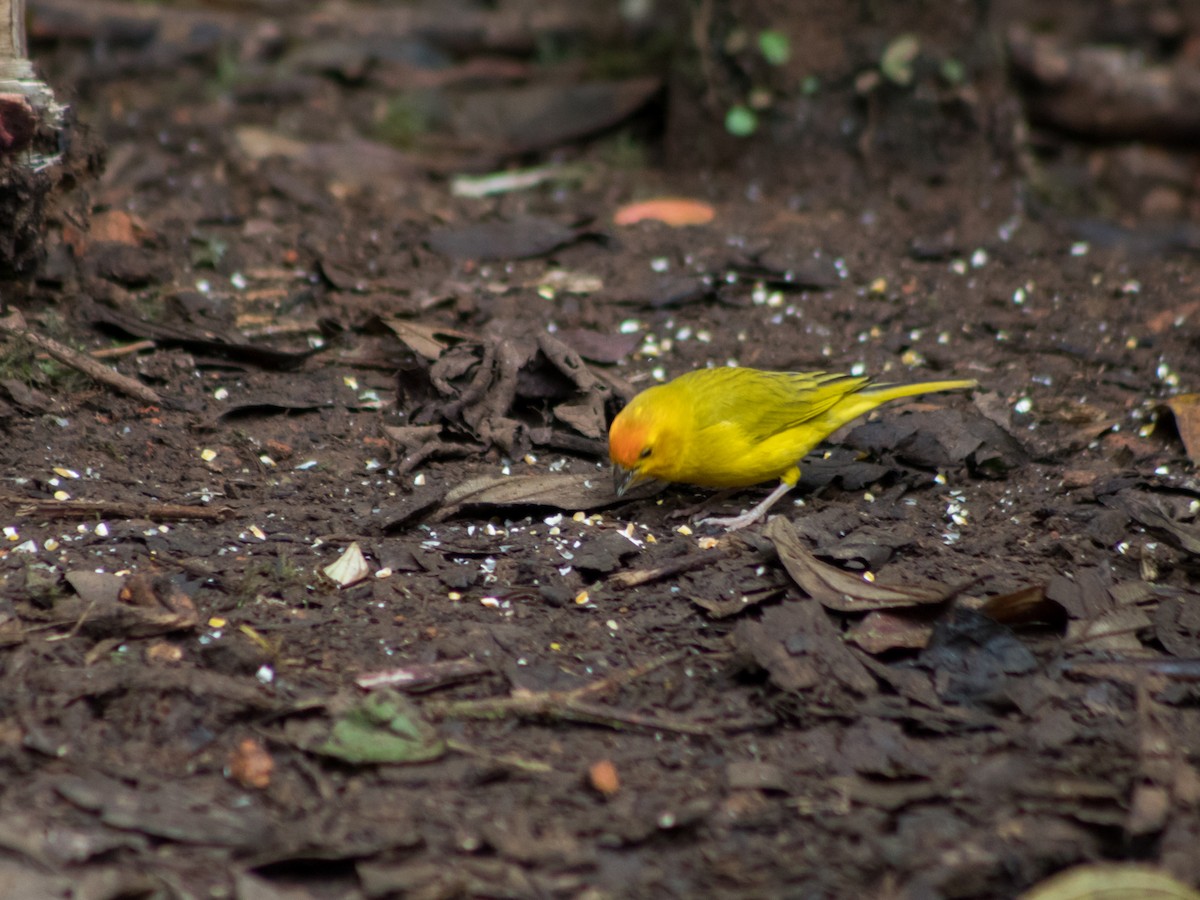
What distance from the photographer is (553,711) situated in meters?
3.07

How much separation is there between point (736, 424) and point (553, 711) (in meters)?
1.61

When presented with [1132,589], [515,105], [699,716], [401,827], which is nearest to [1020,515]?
[1132,589]

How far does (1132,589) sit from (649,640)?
5.03ft

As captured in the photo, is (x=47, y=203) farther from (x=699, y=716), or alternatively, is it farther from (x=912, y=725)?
(x=912, y=725)

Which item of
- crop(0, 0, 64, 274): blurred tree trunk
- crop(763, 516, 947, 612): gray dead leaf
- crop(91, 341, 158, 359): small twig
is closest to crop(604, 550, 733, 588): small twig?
crop(763, 516, 947, 612): gray dead leaf

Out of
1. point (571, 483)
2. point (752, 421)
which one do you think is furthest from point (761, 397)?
point (571, 483)

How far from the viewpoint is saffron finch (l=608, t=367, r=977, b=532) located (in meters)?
4.19

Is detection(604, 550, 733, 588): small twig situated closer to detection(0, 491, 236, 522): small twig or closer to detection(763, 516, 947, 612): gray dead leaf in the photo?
detection(763, 516, 947, 612): gray dead leaf

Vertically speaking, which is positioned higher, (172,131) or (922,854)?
(172,131)

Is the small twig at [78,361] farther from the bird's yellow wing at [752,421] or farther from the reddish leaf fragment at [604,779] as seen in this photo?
the reddish leaf fragment at [604,779]

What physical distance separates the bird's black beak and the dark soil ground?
12cm

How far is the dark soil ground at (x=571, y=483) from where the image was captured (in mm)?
2717

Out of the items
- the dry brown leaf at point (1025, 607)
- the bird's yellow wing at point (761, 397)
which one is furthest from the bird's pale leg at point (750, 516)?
the dry brown leaf at point (1025, 607)

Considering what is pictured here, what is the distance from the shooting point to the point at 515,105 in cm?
761
